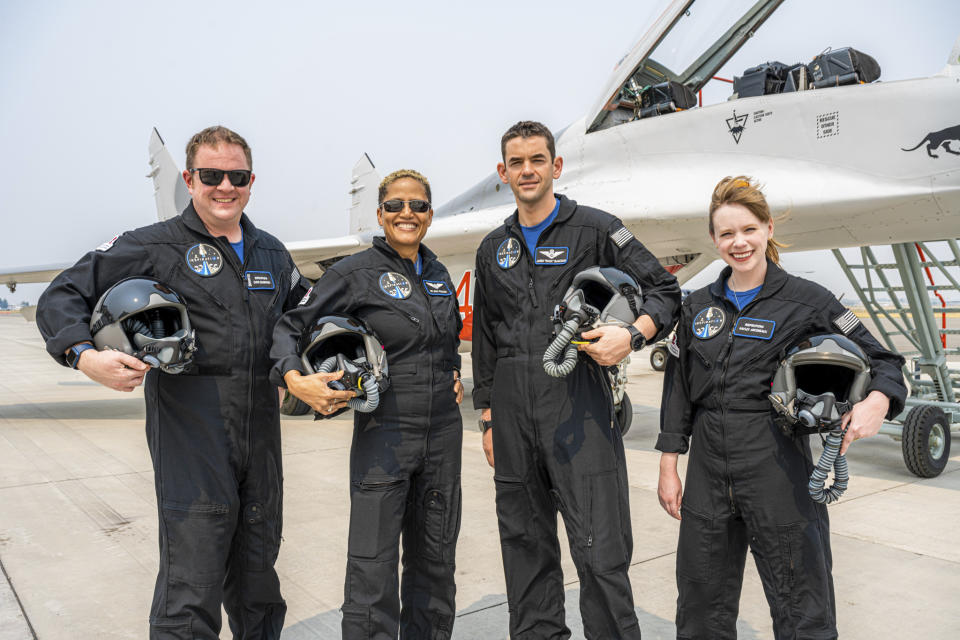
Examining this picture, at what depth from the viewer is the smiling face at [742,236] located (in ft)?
7.03

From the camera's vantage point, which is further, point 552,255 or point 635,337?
point 552,255

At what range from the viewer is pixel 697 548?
2.14 metres

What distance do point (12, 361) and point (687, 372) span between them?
23.8m

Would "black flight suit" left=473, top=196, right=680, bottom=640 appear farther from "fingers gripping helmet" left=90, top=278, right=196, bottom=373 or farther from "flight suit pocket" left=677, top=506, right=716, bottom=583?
"fingers gripping helmet" left=90, top=278, right=196, bottom=373

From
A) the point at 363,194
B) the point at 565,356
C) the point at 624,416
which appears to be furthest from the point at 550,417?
the point at 363,194

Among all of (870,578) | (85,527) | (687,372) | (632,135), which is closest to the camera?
(687,372)

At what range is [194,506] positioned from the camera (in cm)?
216

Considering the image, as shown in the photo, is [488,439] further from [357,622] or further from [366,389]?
[357,622]

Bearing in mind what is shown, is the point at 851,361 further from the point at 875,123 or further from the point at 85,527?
the point at 85,527

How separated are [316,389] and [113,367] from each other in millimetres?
602

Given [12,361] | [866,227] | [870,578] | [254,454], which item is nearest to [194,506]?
[254,454]

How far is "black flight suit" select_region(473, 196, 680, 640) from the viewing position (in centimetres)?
222

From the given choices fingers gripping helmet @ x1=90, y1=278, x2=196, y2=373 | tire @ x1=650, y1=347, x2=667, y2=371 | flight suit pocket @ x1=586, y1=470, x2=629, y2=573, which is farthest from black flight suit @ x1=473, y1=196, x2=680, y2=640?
tire @ x1=650, y1=347, x2=667, y2=371

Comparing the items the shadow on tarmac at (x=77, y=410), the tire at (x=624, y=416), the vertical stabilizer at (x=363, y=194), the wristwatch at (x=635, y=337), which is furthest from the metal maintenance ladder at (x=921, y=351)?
the vertical stabilizer at (x=363, y=194)
